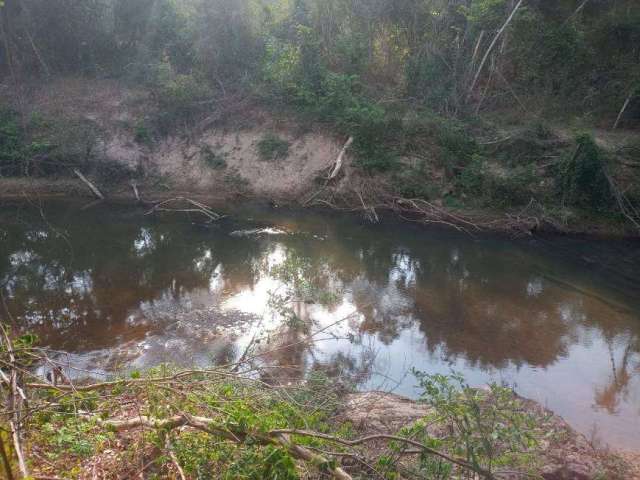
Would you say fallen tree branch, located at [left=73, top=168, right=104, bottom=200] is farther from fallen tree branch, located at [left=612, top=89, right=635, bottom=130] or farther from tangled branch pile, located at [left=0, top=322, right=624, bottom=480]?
fallen tree branch, located at [left=612, top=89, right=635, bottom=130]

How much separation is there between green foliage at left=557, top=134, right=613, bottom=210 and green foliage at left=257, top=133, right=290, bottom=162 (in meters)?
8.68

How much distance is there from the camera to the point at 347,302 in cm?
930

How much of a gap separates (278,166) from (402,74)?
19.2 ft

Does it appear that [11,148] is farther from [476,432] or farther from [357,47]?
[476,432]

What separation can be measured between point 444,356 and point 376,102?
11.7m

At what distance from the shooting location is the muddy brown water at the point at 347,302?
23.7 feet

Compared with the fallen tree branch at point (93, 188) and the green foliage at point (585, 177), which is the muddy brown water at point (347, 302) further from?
the fallen tree branch at point (93, 188)

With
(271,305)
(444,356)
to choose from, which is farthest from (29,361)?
(444,356)

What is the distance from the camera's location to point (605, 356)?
7973mm

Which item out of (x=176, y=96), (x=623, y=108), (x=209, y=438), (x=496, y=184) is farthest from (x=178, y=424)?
(x=623, y=108)

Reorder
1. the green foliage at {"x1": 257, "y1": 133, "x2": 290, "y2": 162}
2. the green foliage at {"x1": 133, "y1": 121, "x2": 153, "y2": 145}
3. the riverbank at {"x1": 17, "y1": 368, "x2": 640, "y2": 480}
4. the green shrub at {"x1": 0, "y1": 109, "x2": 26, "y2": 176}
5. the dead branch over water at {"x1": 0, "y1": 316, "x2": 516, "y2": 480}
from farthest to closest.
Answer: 1. the green foliage at {"x1": 133, "y1": 121, "x2": 153, "y2": 145}
2. the green foliage at {"x1": 257, "y1": 133, "x2": 290, "y2": 162}
3. the green shrub at {"x1": 0, "y1": 109, "x2": 26, "y2": 176}
4. the riverbank at {"x1": 17, "y1": 368, "x2": 640, "y2": 480}
5. the dead branch over water at {"x1": 0, "y1": 316, "x2": 516, "y2": 480}

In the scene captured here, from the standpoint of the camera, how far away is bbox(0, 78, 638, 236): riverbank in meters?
14.8

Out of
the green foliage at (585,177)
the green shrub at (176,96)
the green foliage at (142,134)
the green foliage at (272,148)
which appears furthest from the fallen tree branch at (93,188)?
the green foliage at (585,177)

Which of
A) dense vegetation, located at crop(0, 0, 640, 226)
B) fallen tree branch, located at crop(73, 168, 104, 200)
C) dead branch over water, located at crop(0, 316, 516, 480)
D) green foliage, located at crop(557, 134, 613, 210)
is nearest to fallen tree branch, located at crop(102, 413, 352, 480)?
dead branch over water, located at crop(0, 316, 516, 480)
